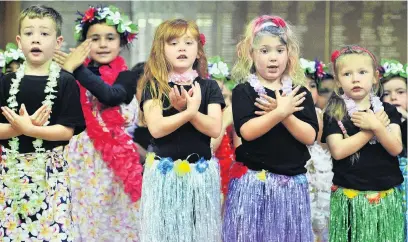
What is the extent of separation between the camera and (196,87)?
3.54 m

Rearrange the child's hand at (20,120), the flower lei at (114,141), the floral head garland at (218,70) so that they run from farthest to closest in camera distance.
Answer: the floral head garland at (218,70), the flower lei at (114,141), the child's hand at (20,120)

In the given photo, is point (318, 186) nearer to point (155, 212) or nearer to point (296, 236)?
point (296, 236)

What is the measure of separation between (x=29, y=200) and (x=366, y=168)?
1.75m

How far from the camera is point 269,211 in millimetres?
3609

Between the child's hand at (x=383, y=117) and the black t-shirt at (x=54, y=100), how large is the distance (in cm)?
156

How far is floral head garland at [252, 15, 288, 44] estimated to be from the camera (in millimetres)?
3711

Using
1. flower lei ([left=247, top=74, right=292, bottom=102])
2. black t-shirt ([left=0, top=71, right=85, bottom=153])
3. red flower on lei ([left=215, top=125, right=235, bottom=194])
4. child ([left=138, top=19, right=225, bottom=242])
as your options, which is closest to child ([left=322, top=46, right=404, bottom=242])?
flower lei ([left=247, top=74, right=292, bottom=102])

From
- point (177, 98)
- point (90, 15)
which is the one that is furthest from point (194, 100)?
point (90, 15)

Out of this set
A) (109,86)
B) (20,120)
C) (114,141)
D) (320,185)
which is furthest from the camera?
(320,185)

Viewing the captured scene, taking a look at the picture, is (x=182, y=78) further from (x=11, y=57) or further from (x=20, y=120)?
(x=11, y=57)

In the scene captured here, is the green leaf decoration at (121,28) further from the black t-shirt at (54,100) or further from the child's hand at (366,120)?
the child's hand at (366,120)

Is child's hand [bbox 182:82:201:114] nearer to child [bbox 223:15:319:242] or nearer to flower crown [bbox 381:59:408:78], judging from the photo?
child [bbox 223:15:319:242]

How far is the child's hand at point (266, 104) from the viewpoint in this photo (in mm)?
3574

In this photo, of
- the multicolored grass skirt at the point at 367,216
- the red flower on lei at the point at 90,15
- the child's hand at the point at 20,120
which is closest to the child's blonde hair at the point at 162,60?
the child's hand at the point at 20,120
